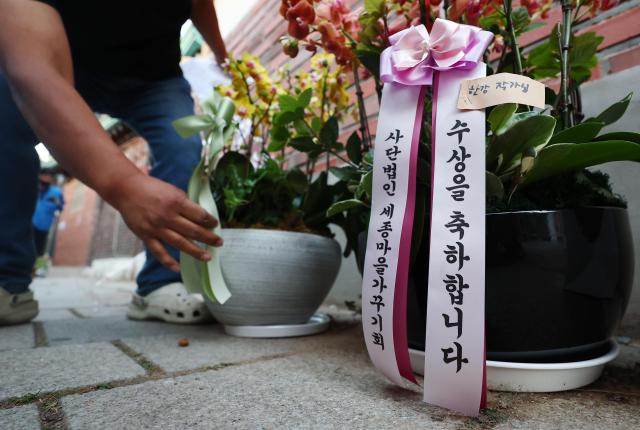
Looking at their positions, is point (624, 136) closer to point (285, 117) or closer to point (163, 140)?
point (285, 117)

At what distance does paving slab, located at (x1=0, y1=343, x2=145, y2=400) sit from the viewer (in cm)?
61

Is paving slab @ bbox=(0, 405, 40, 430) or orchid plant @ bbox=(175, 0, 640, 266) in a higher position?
orchid plant @ bbox=(175, 0, 640, 266)

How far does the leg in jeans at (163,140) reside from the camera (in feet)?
4.11

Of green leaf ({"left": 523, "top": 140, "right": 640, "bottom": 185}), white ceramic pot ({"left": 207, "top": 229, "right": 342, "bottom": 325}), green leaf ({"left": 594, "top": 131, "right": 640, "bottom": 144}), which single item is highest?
green leaf ({"left": 594, "top": 131, "right": 640, "bottom": 144})

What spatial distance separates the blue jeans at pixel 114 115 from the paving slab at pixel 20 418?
2.42 ft

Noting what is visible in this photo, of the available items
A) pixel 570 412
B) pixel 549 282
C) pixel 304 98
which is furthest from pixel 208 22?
pixel 570 412

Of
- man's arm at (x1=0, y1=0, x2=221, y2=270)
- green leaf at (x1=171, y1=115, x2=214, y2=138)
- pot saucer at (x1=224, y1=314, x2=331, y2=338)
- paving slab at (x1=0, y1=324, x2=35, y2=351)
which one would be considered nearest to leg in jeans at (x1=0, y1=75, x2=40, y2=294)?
paving slab at (x1=0, y1=324, x2=35, y2=351)

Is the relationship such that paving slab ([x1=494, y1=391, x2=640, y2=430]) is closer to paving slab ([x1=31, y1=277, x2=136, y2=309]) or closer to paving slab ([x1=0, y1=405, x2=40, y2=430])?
paving slab ([x1=0, y1=405, x2=40, y2=430])

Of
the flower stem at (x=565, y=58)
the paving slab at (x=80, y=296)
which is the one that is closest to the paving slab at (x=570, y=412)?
the flower stem at (x=565, y=58)

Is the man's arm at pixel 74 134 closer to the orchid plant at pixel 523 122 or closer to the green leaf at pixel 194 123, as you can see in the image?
the green leaf at pixel 194 123

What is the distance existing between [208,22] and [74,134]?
0.80m

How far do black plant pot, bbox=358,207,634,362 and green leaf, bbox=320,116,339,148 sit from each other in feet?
1.49

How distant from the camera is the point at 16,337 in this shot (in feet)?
3.25

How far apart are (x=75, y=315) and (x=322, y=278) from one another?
104 cm
